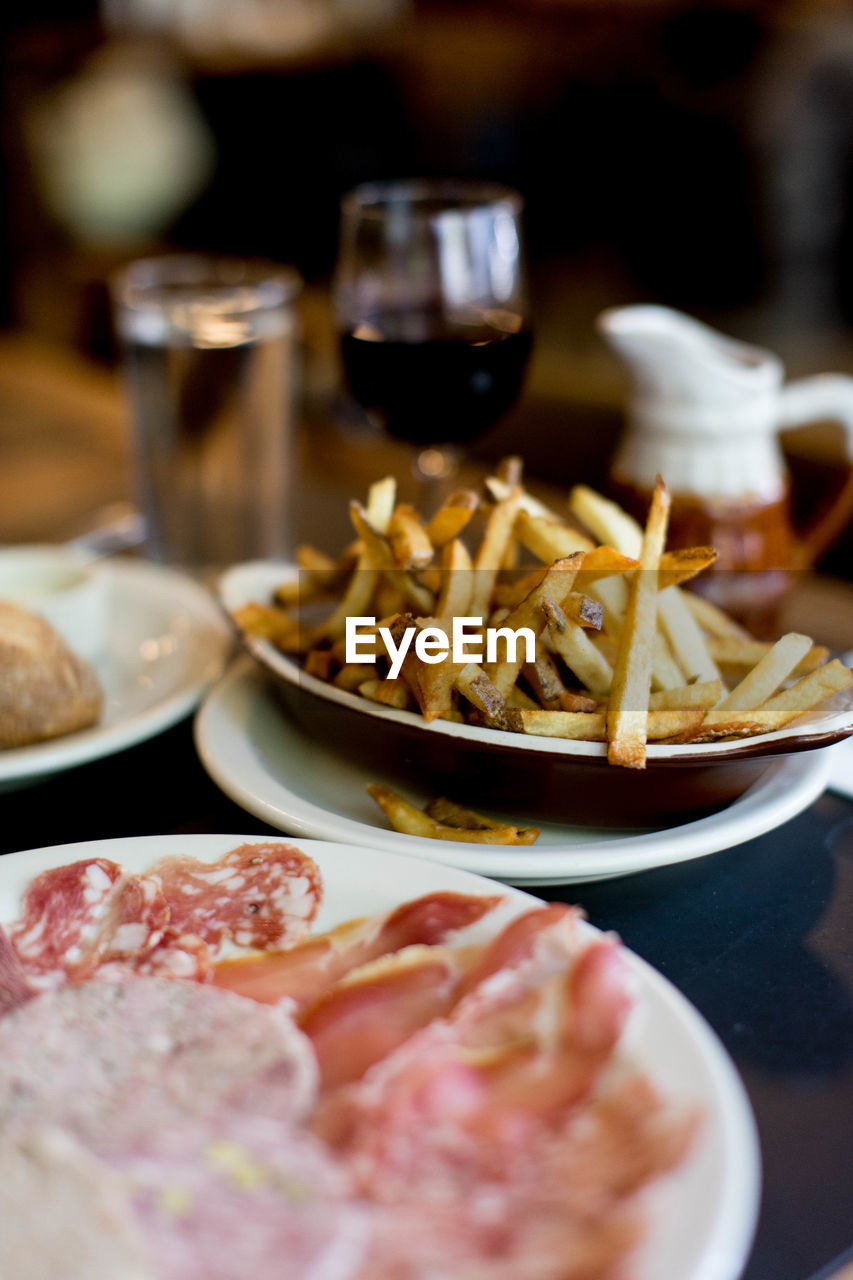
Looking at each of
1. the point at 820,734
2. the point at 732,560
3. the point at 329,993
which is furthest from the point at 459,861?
the point at 732,560

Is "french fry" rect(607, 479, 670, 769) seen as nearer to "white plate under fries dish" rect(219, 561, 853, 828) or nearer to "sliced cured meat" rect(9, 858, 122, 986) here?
"white plate under fries dish" rect(219, 561, 853, 828)

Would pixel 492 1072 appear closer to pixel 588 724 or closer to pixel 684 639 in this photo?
pixel 588 724

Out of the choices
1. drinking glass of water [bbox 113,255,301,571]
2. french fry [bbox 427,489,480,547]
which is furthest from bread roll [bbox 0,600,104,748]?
A: drinking glass of water [bbox 113,255,301,571]

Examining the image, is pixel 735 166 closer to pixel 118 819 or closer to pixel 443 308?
pixel 443 308

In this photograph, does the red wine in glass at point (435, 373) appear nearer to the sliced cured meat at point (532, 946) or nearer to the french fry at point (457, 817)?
the french fry at point (457, 817)

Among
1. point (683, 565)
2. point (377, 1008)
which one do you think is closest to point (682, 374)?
point (683, 565)

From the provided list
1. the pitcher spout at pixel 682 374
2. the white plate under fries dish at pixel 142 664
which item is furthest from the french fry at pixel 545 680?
the pitcher spout at pixel 682 374

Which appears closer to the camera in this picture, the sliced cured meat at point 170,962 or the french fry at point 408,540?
the sliced cured meat at point 170,962
